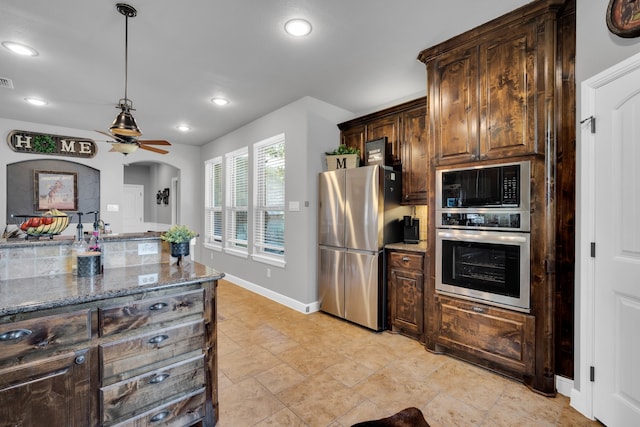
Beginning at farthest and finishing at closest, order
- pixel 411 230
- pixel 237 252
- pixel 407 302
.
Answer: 1. pixel 237 252
2. pixel 411 230
3. pixel 407 302

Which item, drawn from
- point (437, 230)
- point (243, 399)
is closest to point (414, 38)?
point (437, 230)

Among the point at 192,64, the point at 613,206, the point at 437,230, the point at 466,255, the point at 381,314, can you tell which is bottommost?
the point at 381,314

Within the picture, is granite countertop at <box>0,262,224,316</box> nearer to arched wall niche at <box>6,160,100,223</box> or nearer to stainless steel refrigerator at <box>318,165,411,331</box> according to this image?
stainless steel refrigerator at <box>318,165,411,331</box>

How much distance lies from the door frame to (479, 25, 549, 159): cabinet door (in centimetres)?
27

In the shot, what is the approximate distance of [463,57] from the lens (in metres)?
2.53

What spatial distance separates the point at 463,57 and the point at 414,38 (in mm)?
457

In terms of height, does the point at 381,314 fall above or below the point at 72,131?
below

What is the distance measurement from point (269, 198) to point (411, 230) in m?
2.26

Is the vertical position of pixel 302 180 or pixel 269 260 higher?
pixel 302 180

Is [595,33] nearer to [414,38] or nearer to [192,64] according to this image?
[414,38]

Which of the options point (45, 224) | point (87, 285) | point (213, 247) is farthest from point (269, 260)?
point (87, 285)

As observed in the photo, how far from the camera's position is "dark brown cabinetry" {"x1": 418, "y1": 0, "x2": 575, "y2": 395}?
2.09m

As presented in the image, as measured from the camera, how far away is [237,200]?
5.41 meters

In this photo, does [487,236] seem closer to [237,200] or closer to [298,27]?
[298,27]
